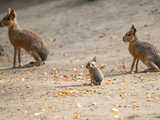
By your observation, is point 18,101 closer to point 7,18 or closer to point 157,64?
point 157,64

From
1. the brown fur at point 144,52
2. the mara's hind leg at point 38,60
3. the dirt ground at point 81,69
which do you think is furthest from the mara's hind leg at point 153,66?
the mara's hind leg at point 38,60

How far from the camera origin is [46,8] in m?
16.9

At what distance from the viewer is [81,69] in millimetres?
8656

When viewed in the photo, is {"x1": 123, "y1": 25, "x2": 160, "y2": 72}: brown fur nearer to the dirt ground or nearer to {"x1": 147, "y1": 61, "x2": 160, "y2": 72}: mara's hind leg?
{"x1": 147, "y1": 61, "x2": 160, "y2": 72}: mara's hind leg

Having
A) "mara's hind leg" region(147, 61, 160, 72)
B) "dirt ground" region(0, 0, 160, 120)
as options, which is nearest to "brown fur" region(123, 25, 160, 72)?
"mara's hind leg" region(147, 61, 160, 72)

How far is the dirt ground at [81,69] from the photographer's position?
5051 millimetres

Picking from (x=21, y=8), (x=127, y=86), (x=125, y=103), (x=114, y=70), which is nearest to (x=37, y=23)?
(x=21, y=8)

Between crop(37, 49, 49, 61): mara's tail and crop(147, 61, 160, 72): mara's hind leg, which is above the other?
crop(37, 49, 49, 61): mara's tail

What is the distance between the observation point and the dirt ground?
16.6 feet

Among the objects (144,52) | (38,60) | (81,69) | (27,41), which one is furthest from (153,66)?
(27,41)

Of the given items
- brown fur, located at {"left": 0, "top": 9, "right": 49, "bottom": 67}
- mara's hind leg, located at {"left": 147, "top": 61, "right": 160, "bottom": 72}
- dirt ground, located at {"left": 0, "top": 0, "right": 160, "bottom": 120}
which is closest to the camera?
dirt ground, located at {"left": 0, "top": 0, "right": 160, "bottom": 120}

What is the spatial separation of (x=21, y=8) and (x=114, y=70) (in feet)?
36.0

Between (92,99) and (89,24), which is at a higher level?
(89,24)

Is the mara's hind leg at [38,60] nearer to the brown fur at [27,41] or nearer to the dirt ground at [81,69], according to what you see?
the brown fur at [27,41]
